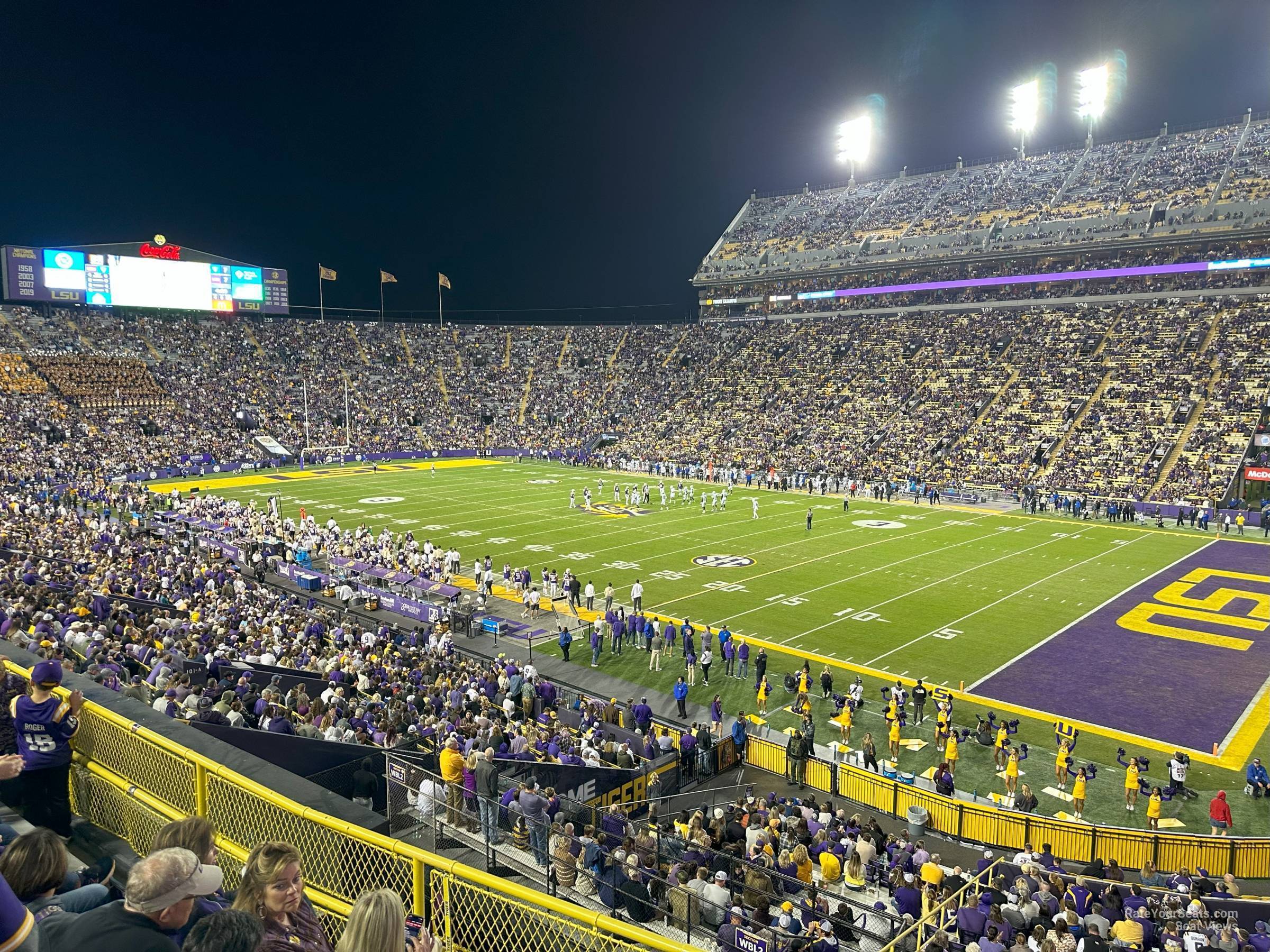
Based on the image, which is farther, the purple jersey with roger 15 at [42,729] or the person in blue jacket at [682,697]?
the person in blue jacket at [682,697]

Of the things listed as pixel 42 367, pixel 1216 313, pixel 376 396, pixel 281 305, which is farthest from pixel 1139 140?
pixel 42 367

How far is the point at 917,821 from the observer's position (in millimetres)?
11570

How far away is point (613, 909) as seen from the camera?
26.0 feet

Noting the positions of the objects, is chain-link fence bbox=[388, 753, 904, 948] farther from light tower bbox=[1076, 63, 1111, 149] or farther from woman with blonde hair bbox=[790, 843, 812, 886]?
light tower bbox=[1076, 63, 1111, 149]

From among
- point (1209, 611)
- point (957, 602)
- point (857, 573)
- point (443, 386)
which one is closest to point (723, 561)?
point (857, 573)

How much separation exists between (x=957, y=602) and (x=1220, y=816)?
12608mm

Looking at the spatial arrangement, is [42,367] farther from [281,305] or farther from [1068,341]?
[1068,341]

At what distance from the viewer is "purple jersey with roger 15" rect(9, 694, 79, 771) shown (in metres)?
→ 5.67

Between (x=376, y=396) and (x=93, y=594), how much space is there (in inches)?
2318

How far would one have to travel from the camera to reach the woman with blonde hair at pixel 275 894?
323cm

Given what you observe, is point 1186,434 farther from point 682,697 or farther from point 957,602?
point 682,697

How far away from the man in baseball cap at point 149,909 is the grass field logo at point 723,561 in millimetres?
26085

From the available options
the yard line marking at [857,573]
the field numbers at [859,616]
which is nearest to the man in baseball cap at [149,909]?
the yard line marking at [857,573]

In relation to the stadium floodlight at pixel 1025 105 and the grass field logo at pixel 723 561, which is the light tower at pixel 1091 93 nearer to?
the stadium floodlight at pixel 1025 105
